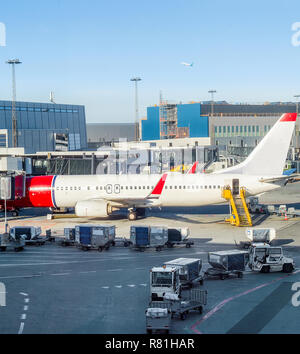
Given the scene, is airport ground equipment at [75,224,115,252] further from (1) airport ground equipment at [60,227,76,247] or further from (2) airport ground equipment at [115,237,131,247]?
(1) airport ground equipment at [60,227,76,247]

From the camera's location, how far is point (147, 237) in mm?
40406

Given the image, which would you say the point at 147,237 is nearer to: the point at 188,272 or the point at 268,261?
the point at 268,261

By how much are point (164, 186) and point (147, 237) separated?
13964 millimetres

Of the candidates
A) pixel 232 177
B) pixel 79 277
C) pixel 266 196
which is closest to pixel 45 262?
pixel 79 277

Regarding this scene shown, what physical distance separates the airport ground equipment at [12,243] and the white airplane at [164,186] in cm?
1039

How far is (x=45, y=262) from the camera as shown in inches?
1454

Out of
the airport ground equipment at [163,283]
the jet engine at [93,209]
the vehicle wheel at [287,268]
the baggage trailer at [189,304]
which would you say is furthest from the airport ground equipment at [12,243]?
the vehicle wheel at [287,268]

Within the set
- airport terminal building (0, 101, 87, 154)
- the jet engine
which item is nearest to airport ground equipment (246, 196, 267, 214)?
the jet engine

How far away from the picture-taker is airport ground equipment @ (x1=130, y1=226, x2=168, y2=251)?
40344mm

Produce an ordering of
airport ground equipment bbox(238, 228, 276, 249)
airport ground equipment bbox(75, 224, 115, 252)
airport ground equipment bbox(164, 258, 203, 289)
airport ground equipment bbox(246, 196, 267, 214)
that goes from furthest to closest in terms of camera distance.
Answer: airport ground equipment bbox(246, 196, 267, 214)
airport ground equipment bbox(75, 224, 115, 252)
airport ground equipment bbox(238, 228, 276, 249)
airport ground equipment bbox(164, 258, 203, 289)

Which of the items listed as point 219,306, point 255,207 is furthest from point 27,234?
point 255,207

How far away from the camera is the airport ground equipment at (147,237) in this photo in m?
40.3

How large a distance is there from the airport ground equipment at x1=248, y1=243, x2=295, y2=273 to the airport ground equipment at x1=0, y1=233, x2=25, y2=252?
18.0 m
